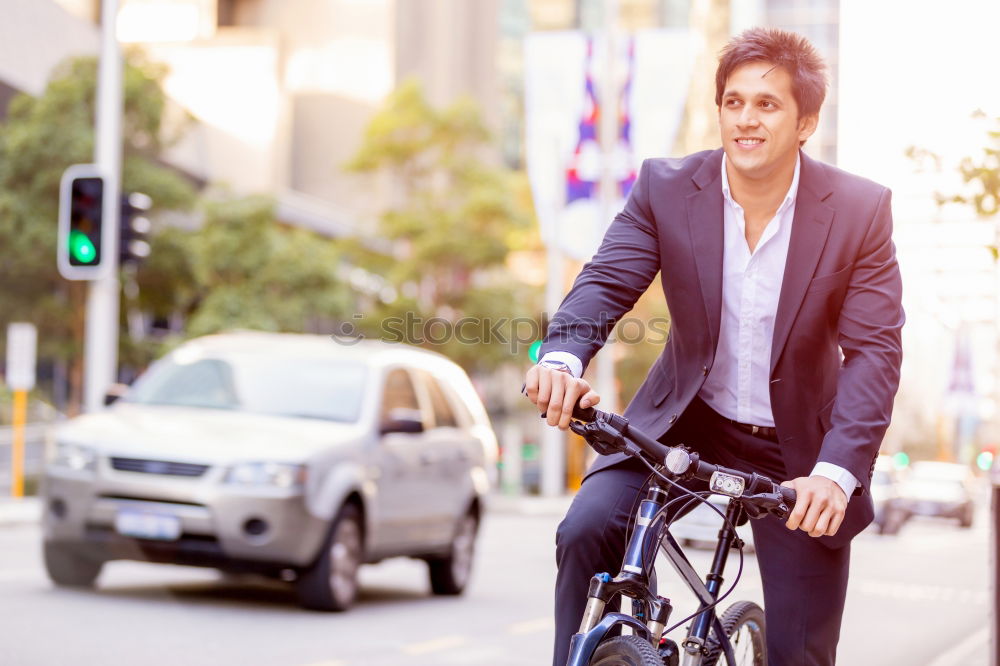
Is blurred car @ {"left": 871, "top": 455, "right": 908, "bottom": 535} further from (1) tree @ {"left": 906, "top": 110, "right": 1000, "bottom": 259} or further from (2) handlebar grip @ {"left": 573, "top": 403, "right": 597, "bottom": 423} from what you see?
(2) handlebar grip @ {"left": 573, "top": 403, "right": 597, "bottom": 423}

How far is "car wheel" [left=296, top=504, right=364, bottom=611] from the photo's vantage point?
9.34 meters

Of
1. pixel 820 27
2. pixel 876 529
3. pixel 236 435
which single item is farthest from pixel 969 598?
pixel 820 27

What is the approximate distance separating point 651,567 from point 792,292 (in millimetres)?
719

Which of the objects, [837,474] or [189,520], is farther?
[189,520]

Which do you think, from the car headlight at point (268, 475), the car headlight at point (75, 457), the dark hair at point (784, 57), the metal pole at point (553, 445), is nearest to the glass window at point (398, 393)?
the car headlight at point (268, 475)

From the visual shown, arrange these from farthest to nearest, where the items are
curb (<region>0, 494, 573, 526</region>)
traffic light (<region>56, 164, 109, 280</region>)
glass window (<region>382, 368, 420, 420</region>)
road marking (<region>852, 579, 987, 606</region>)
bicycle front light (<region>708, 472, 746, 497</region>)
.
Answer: traffic light (<region>56, 164, 109, 280</region>) → curb (<region>0, 494, 573, 526</region>) → road marking (<region>852, 579, 987, 606</region>) → glass window (<region>382, 368, 420, 420</region>) → bicycle front light (<region>708, 472, 746, 497</region>)

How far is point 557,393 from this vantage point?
3043 mm

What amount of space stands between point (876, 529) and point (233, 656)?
25.5 meters

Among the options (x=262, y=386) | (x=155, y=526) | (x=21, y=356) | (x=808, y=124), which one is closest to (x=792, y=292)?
(x=808, y=124)

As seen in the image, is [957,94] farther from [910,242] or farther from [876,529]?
[876,529]

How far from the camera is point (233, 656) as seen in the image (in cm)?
732

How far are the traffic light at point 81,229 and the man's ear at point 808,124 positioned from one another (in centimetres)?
1329

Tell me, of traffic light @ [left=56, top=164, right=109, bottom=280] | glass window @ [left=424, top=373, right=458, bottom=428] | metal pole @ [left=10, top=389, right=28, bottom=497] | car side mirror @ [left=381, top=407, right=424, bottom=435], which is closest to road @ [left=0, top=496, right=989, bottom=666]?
car side mirror @ [left=381, top=407, right=424, bottom=435]

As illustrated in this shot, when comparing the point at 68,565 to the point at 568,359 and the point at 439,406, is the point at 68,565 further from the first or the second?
the point at 568,359
